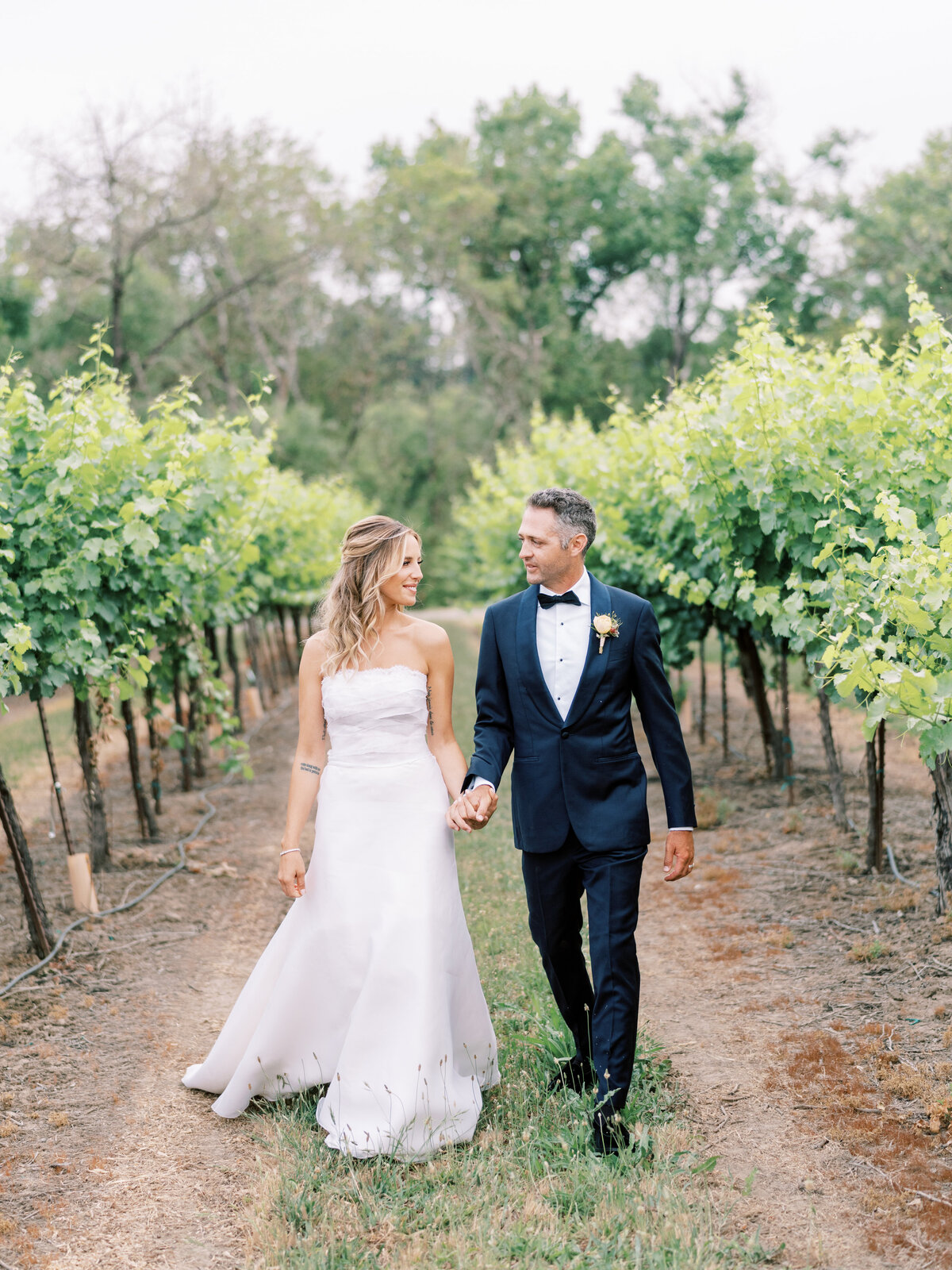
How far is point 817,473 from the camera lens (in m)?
6.34

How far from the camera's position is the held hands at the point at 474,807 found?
373cm

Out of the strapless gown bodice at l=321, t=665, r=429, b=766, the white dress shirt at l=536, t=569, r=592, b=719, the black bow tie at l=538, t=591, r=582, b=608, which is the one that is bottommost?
the strapless gown bodice at l=321, t=665, r=429, b=766

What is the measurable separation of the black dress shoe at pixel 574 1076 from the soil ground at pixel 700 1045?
415 millimetres

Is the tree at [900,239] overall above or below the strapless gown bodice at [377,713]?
above

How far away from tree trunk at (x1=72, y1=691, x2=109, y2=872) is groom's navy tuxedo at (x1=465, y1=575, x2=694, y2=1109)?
4.43 metres

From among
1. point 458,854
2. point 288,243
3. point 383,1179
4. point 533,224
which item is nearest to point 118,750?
point 458,854

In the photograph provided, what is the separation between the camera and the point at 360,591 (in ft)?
13.8

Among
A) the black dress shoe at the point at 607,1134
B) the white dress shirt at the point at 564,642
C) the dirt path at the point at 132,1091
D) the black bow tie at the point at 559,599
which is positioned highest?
the black bow tie at the point at 559,599

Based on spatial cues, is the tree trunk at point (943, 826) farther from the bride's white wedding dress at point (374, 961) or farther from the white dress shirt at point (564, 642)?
the bride's white wedding dress at point (374, 961)

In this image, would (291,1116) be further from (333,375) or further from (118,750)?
(333,375)

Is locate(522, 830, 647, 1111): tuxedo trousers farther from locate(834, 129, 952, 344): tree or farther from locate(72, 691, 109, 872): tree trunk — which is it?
locate(834, 129, 952, 344): tree

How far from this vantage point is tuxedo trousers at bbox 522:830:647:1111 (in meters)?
3.65

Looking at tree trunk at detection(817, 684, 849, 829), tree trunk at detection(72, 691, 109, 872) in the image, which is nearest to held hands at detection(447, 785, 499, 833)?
tree trunk at detection(72, 691, 109, 872)

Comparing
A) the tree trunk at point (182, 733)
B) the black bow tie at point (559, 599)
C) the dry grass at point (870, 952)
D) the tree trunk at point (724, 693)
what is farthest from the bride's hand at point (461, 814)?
the tree trunk at point (724, 693)
